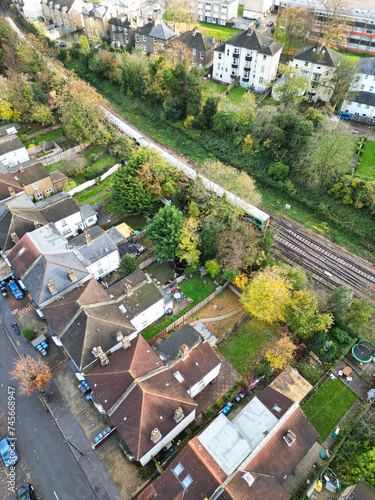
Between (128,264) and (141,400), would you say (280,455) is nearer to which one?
(141,400)

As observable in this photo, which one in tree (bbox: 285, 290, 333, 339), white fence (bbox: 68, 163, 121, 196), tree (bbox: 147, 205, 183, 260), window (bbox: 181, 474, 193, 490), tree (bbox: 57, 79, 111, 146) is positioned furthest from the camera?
tree (bbox: 57, 79, 111, 146)

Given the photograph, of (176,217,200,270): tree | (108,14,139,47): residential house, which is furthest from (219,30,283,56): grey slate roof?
(176,217,200,270): tree

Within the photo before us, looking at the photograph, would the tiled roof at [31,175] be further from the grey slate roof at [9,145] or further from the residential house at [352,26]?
the residential house at [352,26]

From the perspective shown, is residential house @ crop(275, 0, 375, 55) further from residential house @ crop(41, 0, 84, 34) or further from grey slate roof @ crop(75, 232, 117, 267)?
grey slate roof @ crop(75, 232, 117, 267)

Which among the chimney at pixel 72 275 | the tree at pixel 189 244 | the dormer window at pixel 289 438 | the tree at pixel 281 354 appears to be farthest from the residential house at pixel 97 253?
the dormer window at pixel 289 438

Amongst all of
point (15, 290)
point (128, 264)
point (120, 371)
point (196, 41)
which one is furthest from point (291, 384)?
point (196, 41)

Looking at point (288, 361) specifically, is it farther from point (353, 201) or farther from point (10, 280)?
point (10, 280)
